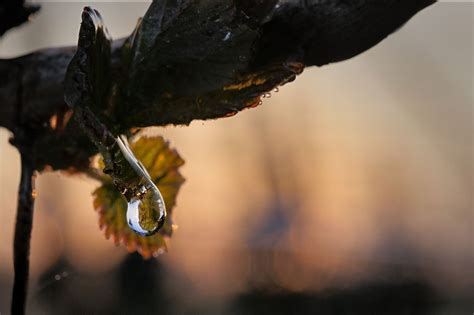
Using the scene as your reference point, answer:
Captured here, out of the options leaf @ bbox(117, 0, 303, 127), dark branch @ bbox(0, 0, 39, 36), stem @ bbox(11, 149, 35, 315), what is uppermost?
dark branch @ bbox(0, 0, 39, 36)

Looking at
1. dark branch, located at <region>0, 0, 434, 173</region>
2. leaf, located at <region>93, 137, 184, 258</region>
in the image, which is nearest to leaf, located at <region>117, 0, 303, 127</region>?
dark branch, located at <region>0, 0, 434, 173</region>

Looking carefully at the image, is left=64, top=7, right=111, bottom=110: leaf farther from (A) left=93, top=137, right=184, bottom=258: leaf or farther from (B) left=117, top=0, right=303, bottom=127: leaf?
(A) left=93, top=137, right=184, bottom=258: leaf

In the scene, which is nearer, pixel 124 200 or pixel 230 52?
pixel 230 52

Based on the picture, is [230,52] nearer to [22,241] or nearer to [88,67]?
[88,67]

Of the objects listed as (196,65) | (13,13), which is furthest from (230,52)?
(13,13)

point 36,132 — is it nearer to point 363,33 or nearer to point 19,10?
point 19,10

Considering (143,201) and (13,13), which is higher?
(13,13)

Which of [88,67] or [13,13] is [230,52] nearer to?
[88,67]

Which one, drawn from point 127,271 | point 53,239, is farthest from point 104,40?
point 127,271
